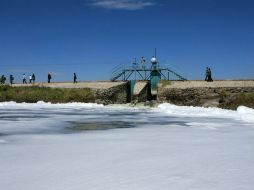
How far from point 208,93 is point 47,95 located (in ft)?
46.3

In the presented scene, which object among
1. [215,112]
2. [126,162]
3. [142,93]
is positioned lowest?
[126,162]

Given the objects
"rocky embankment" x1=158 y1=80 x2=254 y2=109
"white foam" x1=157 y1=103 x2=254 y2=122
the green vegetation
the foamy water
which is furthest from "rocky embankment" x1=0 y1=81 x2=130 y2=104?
the foamy water

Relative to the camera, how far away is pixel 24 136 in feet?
37.7

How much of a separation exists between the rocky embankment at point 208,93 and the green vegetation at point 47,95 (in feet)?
21.9

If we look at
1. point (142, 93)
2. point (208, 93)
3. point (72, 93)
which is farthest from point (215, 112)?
point (72, 93)

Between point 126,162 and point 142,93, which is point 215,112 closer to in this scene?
point 142,93

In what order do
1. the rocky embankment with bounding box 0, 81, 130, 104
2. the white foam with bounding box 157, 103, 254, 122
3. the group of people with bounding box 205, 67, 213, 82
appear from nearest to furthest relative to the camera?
the white foam with bounding box 157, 103, 254, 122 < the group of people with bounding box 205, 67, 213, 82 < the rocky embankment with bounding box 0, 81, 130, 104

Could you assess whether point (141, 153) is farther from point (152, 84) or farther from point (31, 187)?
point (152, 84)

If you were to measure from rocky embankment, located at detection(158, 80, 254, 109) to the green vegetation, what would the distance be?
6.67m

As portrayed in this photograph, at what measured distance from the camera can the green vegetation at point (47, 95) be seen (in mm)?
35500

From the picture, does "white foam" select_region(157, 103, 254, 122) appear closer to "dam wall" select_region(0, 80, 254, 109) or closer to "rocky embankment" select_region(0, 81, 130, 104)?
"dam wall" select_region(0, 80, 254, 109)

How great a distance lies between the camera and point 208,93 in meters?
29.8

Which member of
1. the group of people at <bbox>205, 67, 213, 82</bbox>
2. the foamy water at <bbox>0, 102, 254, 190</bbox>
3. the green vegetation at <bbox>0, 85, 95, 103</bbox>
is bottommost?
the foamy water at <bbox>0, 102, 254, 190</bbox>

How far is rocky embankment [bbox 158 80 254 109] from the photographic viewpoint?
1087 inches
